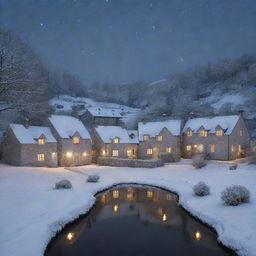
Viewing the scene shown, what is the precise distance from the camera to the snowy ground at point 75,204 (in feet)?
35.8

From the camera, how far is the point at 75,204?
16.7 m

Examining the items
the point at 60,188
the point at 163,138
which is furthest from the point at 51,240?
the point at 163,138

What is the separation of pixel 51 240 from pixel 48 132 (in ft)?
80.7

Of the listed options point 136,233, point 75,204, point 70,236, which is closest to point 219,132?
point 136,233

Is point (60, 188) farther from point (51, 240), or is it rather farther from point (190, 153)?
point (190, 153)

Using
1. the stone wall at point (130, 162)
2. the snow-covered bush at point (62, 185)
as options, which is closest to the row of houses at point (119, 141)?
the stone wall at point (130, 162)

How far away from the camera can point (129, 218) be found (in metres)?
16.3

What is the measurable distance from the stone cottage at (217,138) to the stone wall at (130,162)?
9.43m

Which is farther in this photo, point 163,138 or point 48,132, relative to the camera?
point 163,138

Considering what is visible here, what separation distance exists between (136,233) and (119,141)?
26342mm

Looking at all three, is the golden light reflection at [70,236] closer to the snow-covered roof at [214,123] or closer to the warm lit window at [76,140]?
the warm lit window at [76,140]

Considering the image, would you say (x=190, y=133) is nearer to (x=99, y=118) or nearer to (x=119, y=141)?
(x=119, y=141)

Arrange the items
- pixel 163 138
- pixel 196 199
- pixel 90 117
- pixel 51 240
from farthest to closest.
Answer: pixel 90 117 < pixel 163 138 < pixel 196 199 < pixel 51 240

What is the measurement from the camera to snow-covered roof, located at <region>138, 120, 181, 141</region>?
134 ft
